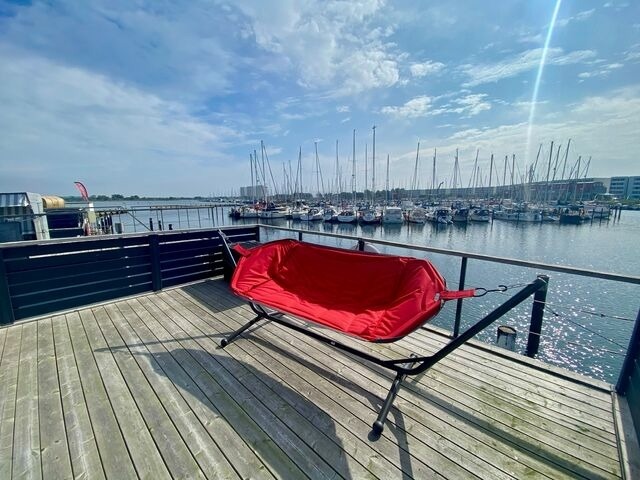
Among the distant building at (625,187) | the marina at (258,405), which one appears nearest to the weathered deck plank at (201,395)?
the marina at (258,405)

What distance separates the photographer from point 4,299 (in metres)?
2.54

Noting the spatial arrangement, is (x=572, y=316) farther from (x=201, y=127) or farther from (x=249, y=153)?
(x=249, y=153)

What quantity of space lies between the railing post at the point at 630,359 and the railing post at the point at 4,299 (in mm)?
5094

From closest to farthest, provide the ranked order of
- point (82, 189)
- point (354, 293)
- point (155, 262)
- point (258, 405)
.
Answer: point (258, 405) < point (354, 293) < point (155, 262) < point (82, 189)

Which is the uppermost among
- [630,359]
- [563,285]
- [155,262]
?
[155,262]

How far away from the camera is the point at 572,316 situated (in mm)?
7875

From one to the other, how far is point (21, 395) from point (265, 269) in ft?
6.01

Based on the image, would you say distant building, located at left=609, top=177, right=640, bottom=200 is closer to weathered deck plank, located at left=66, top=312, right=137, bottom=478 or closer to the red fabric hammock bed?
the red fabric hammock bed

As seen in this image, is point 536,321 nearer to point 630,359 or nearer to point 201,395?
point 630,359

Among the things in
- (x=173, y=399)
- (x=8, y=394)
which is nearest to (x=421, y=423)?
(x=173, y=399)

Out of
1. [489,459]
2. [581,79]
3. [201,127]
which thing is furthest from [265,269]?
[201,127]

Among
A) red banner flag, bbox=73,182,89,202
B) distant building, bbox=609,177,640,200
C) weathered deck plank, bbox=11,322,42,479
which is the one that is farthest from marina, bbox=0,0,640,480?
distant building, bbox=609,177,640,200

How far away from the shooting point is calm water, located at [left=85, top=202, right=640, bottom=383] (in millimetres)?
5613

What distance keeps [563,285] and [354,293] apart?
11.8 metres
